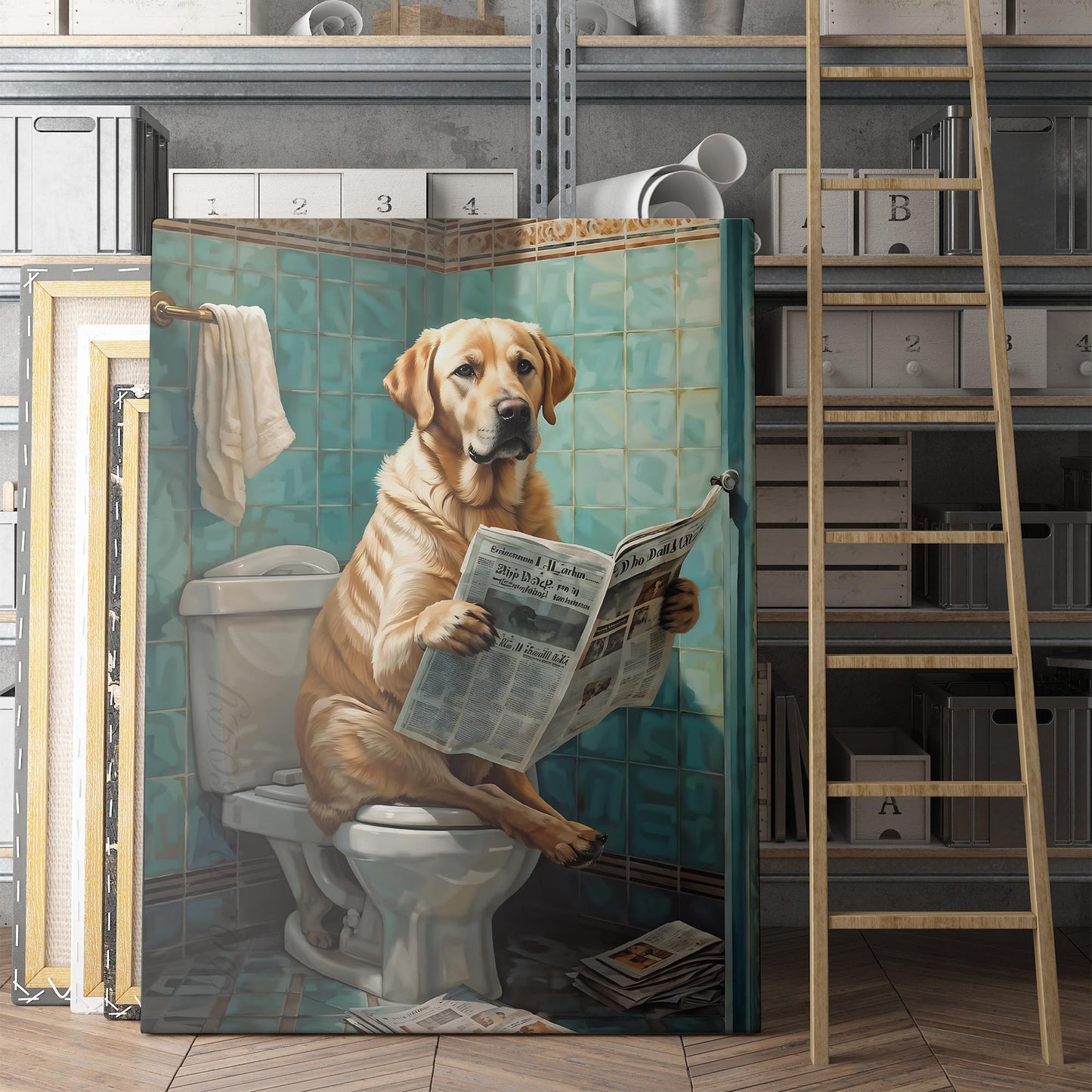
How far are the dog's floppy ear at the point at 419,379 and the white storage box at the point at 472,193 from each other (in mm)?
560

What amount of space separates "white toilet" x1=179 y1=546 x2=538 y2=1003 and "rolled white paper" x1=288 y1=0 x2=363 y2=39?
1.25 metres

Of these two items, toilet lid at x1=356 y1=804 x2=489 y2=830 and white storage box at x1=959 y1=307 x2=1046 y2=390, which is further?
white storage box at x1=959 y1=307 x2=1046 y2=390

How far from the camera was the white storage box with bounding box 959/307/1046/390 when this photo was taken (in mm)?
2318

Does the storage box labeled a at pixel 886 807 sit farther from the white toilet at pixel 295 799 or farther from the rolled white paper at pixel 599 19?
the rolled white paper at pixel 599 19

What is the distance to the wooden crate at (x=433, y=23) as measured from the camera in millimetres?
2375

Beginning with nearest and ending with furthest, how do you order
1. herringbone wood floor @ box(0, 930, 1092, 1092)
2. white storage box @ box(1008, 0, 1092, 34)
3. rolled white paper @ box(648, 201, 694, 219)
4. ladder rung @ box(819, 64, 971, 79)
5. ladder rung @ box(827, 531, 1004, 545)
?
1. herringbone wood floor @ box(0, 930, 1092, 1092)
2. ladder rung @ box(827, 531, 1004, 545)
3. ladder rung @ box(819, 64, 971, 79)
4. rolled white paper @ box(648, 201, 694, 219)
5. white storage box @ box(1008, 0, 1092, 34)

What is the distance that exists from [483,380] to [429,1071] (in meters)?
1.27

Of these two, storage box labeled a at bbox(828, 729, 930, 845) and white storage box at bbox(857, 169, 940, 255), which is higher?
white storage box at bbox(857, 169, 940, 255)

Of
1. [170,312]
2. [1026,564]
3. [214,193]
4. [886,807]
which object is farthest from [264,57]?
[886,807]

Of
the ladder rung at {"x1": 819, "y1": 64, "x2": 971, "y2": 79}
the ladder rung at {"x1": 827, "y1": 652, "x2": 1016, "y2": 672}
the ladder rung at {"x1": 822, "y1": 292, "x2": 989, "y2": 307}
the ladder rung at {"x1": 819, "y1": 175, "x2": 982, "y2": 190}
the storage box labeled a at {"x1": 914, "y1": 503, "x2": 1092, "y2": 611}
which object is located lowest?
the ladder rung at {"x1": 827, "y1": 652, "x2": 1016, "y2": 672}

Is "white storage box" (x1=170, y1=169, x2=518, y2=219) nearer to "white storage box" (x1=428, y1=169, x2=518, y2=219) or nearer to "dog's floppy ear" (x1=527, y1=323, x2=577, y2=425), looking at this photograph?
"white storage box" (x1=428, y1=169, x2=518, y2=219)

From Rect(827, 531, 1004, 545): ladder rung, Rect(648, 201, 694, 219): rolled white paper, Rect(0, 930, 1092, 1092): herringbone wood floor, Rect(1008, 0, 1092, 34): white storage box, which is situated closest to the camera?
Rect(0, 930, 1092, 1092): herringbone wood floor

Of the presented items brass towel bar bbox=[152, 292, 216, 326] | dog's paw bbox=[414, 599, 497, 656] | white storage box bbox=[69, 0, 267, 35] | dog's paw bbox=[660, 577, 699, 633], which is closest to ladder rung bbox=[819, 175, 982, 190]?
dog's paw bbox=[660, 577, 699, 633]

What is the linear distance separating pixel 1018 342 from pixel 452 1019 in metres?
1.86
